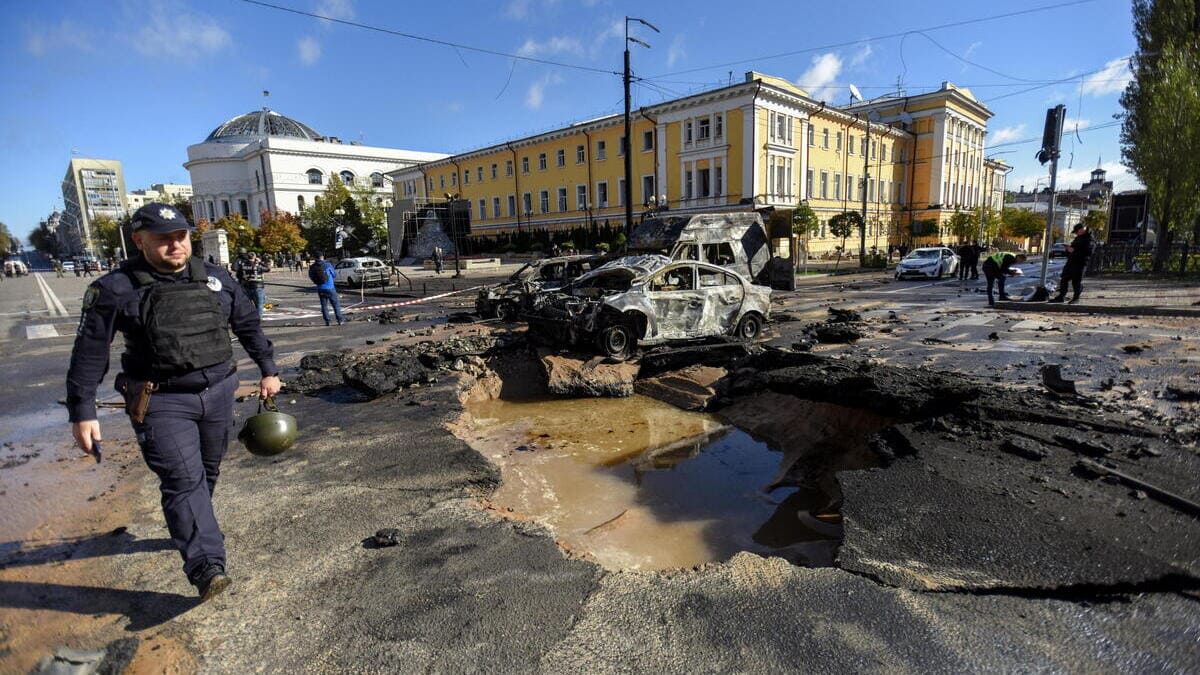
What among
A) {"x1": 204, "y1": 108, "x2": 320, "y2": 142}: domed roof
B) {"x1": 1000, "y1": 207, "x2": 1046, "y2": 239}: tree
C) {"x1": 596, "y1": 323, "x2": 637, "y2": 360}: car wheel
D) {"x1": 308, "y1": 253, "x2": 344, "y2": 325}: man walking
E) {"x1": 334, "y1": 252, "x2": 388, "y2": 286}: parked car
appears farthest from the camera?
{"x1": 204, "y1": 108, "x2": 320, "y2": 142}: domed roof

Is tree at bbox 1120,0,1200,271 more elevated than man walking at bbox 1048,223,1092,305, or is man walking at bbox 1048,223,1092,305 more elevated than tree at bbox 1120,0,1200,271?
tree at bbox 1120,0,1200,271

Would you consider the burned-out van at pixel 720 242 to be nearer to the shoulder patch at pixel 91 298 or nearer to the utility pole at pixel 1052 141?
the utility pole at pixel 1052 141

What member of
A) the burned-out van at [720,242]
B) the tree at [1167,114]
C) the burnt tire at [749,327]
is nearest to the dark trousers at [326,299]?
the burned-out van at [720,242]

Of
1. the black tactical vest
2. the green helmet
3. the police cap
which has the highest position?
the police cap

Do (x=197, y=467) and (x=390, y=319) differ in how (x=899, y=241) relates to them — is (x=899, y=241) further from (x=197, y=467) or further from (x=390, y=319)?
(x=197, y=467)

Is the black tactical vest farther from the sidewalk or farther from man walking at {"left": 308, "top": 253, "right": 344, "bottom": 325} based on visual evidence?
the sidewalk

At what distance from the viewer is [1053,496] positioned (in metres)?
3.61

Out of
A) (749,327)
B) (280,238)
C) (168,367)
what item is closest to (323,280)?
(749,327)

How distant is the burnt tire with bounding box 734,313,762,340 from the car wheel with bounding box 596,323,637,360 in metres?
2.25

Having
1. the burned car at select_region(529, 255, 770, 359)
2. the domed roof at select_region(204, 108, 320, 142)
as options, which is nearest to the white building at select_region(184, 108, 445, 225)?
the domed roof at select_region(204, 108, 320, 142)

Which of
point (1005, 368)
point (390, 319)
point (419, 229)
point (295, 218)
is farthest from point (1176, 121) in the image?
point (295, 218)

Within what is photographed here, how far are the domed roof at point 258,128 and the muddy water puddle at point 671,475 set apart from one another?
10259 cm

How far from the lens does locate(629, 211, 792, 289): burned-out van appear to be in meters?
15.8

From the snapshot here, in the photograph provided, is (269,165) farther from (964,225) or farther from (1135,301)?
(1135,301)
